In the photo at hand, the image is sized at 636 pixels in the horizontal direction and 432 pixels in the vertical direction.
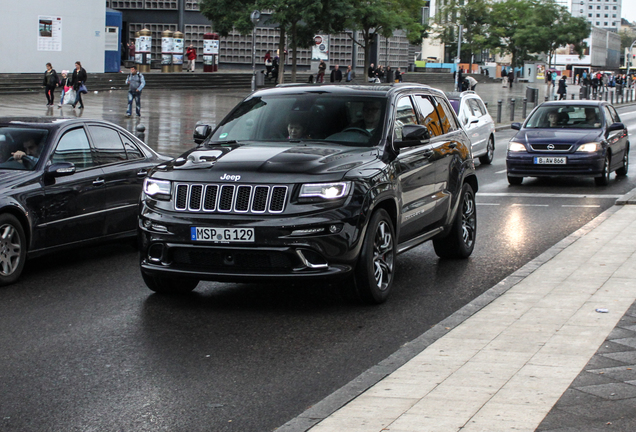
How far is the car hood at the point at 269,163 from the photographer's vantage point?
6.70m

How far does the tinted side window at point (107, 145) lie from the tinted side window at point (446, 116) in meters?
3.31

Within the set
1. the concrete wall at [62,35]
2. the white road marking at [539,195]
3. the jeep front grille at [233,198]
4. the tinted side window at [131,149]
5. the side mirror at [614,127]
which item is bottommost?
the white road marking at [539,195]

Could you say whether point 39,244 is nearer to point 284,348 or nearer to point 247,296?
point 247,296

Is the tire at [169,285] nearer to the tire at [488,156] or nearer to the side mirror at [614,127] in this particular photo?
the side mirror at [614,127]

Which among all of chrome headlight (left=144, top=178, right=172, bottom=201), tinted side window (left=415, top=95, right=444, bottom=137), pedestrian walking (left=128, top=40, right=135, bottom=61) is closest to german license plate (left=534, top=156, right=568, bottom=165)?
tinted side window (left=415, top=95, right=444, bottom=137)

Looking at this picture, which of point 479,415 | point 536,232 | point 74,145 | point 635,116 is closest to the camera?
point 479,415

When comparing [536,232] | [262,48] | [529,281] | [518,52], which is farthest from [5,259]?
[518,52]

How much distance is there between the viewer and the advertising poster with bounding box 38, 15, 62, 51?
42938mm

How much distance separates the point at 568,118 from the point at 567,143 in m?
1.15

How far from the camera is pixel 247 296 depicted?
7688 millimetres

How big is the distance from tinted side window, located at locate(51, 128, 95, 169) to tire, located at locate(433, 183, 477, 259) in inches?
140

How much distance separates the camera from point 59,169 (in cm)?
856

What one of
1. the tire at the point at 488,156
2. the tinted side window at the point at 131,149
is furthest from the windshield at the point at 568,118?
the tinted side window at the point at 131,149

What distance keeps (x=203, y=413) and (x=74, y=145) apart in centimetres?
500
